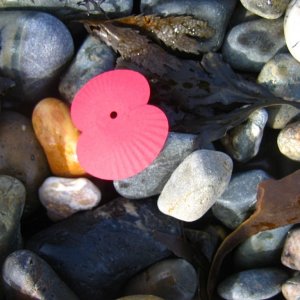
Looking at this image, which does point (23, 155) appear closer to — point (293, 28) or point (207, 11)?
point (207, 11)

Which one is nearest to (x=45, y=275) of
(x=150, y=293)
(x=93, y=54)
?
(x=150, y=293)

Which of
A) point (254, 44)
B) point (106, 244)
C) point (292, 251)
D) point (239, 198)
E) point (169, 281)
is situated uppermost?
point (254, 44)

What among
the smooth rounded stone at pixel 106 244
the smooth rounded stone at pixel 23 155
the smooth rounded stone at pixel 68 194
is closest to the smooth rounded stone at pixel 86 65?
the smooth rounded stone at pixel 23 155

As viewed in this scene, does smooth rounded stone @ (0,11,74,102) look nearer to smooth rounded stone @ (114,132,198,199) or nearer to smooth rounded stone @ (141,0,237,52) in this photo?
smooth rounded stone @ (141,0,237,52)

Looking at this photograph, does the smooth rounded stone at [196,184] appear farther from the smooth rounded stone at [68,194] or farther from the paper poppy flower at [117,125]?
the smooth rounded stone at [68,194]

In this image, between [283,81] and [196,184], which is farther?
[283,81]

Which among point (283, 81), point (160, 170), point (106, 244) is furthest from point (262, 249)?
point (283, 81)

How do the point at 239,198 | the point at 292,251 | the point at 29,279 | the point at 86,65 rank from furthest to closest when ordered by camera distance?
the point at 86,65, the point at 239,198, the point at 292,251, the point at 29,279
